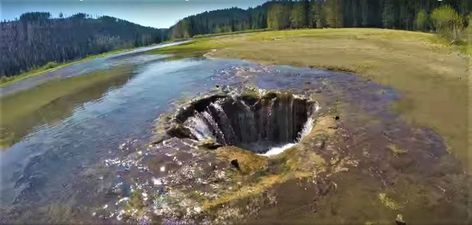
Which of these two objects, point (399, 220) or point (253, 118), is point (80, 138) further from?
point (399, 220)

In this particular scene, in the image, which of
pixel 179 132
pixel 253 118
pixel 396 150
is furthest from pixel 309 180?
pixel 253 118

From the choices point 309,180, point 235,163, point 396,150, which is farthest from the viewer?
point 396,150

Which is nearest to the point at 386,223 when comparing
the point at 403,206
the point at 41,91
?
the point at 403,206

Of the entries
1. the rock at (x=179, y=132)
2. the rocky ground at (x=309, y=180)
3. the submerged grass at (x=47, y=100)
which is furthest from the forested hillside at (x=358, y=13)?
the rock at (x=179, y=132)

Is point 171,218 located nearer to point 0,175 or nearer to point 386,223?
point 386,223

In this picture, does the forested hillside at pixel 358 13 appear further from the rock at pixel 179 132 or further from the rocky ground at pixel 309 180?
the rock at pixel 179 132

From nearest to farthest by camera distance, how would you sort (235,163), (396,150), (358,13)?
1. (235,163)
2. (396,150)
3. (358,13)
